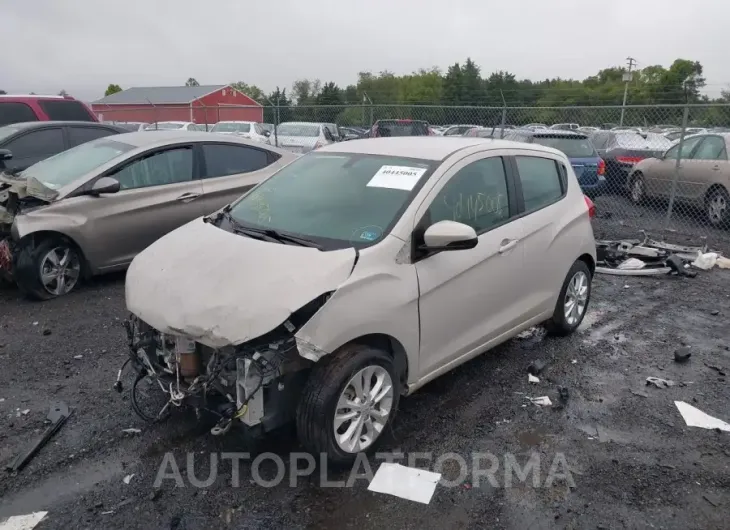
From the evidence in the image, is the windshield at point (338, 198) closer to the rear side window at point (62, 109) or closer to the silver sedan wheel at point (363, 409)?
the silver sedan wheel at point (363, 409)

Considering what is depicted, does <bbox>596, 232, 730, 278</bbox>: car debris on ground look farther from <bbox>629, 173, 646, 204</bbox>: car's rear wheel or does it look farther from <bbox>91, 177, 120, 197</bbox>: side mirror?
<bbox>91, 177, 120, 197</bbox>: side mirror

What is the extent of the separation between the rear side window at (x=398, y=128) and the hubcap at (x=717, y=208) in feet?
21.4

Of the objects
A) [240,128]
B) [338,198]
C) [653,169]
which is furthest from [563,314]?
[240,128]

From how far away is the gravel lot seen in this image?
300 centimetres

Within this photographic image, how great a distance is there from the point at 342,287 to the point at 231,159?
4.52 metres

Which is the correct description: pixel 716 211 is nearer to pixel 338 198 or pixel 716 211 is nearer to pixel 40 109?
pixel 338 198

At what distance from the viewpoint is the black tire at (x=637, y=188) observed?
1209cm

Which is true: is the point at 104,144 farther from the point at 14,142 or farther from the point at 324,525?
the point at 324,525

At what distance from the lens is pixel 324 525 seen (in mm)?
2916

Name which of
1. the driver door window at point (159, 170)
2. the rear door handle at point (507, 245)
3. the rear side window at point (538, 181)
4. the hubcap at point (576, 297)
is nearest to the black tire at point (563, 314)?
the hubcap at point (576, 297)

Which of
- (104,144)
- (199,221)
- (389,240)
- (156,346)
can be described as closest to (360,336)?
(389,240)

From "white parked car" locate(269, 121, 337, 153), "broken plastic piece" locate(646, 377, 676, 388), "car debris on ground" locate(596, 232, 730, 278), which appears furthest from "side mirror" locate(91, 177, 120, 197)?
"white parked car" locate(269, 121, 337, 153)

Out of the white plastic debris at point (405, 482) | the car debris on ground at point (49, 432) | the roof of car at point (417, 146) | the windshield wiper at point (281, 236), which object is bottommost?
the white plastic debris at point (405, 482)

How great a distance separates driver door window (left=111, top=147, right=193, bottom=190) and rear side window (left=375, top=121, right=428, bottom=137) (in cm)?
745
